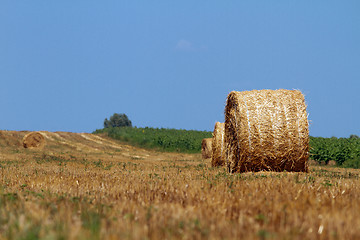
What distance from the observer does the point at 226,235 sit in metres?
3.21

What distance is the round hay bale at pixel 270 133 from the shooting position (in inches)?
476

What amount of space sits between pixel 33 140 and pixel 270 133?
83.7ft

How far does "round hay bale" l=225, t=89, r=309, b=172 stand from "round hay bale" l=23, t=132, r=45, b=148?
944 inches

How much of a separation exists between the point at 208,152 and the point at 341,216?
26.7m

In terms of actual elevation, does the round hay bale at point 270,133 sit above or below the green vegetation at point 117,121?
below

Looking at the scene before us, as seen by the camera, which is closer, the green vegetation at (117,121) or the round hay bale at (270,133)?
the round hay bale at (270,133)

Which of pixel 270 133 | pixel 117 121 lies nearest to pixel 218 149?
pixel 270 133

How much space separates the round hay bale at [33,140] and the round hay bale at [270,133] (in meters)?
24.0

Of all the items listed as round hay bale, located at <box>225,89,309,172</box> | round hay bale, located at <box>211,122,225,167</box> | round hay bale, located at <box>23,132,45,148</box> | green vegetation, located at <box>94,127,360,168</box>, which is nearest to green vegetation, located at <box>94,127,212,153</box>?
green vegetation, located at <box>94,127,360,168</box>

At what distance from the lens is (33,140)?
1259 inches

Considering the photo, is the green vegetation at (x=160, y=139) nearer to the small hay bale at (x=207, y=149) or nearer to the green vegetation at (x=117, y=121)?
the small hay bale at (x=207, y=149)

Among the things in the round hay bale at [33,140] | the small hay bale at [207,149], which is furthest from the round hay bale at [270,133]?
the round hay bale at [33,140]

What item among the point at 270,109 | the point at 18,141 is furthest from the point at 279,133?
the point at 18,141

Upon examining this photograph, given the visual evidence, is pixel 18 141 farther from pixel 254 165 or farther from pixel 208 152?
pixel 254 165
